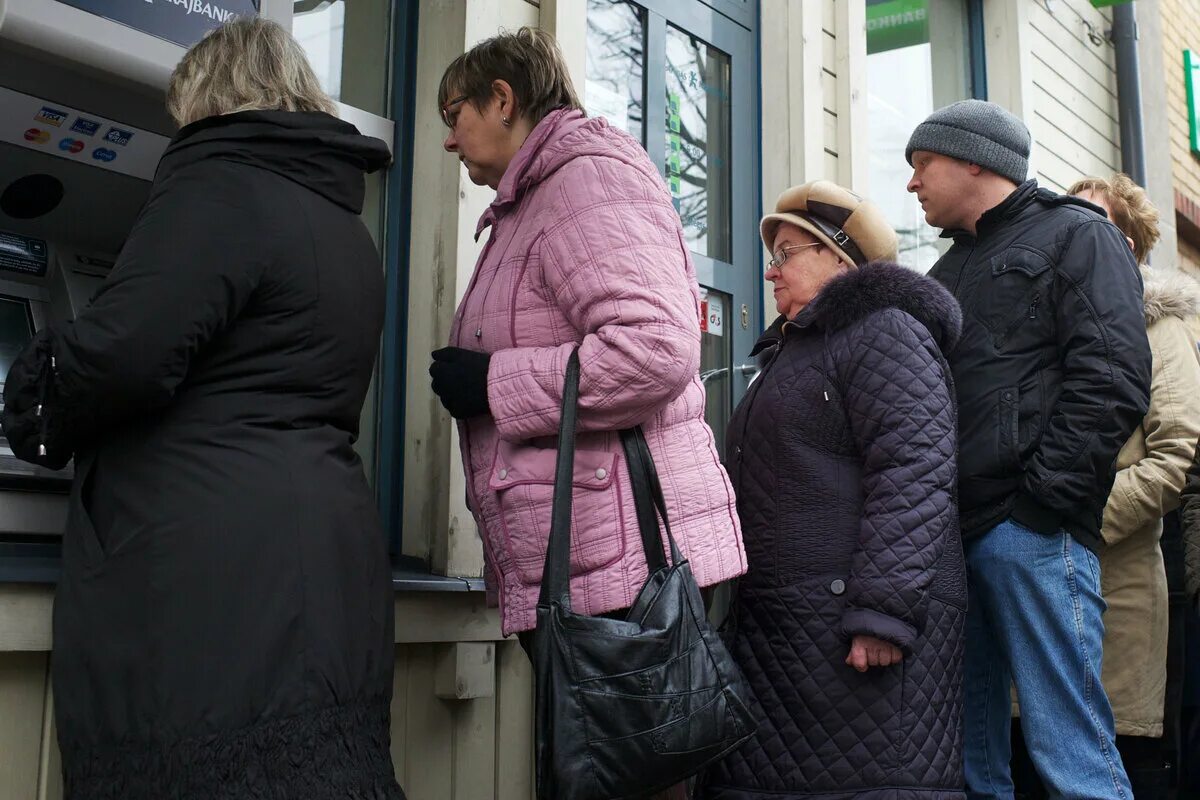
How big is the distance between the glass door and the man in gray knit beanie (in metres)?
1.19

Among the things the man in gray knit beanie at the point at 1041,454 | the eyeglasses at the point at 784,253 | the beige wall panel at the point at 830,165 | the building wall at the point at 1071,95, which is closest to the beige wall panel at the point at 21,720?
the eyeglasses at the point at 784,253

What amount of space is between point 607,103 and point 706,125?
0.49m

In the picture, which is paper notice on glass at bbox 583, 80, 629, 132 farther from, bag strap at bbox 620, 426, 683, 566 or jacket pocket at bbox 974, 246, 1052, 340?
bag strap at bbox 620, 426, 683, 566

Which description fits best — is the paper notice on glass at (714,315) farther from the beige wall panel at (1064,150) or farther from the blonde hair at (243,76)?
the beige wall panel at (1064,150)

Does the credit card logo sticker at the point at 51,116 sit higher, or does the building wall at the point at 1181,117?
the building wall at the point at 1181,117

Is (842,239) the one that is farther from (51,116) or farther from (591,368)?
(51,116)

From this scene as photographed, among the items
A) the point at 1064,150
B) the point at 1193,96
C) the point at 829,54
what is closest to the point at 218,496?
the point at 829,54

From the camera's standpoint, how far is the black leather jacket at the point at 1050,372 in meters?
2.58

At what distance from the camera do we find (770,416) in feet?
8.47

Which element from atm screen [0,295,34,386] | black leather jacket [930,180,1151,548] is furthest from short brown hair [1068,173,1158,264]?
atm screen [0,295,34,386]

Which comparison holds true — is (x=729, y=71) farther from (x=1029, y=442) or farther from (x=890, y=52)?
(x=1029, y=442)

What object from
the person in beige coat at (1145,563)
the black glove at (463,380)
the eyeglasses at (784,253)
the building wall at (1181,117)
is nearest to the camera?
the black glove at (463,380)

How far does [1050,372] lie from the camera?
2.70 metres

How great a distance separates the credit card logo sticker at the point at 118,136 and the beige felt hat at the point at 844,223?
1.38m
